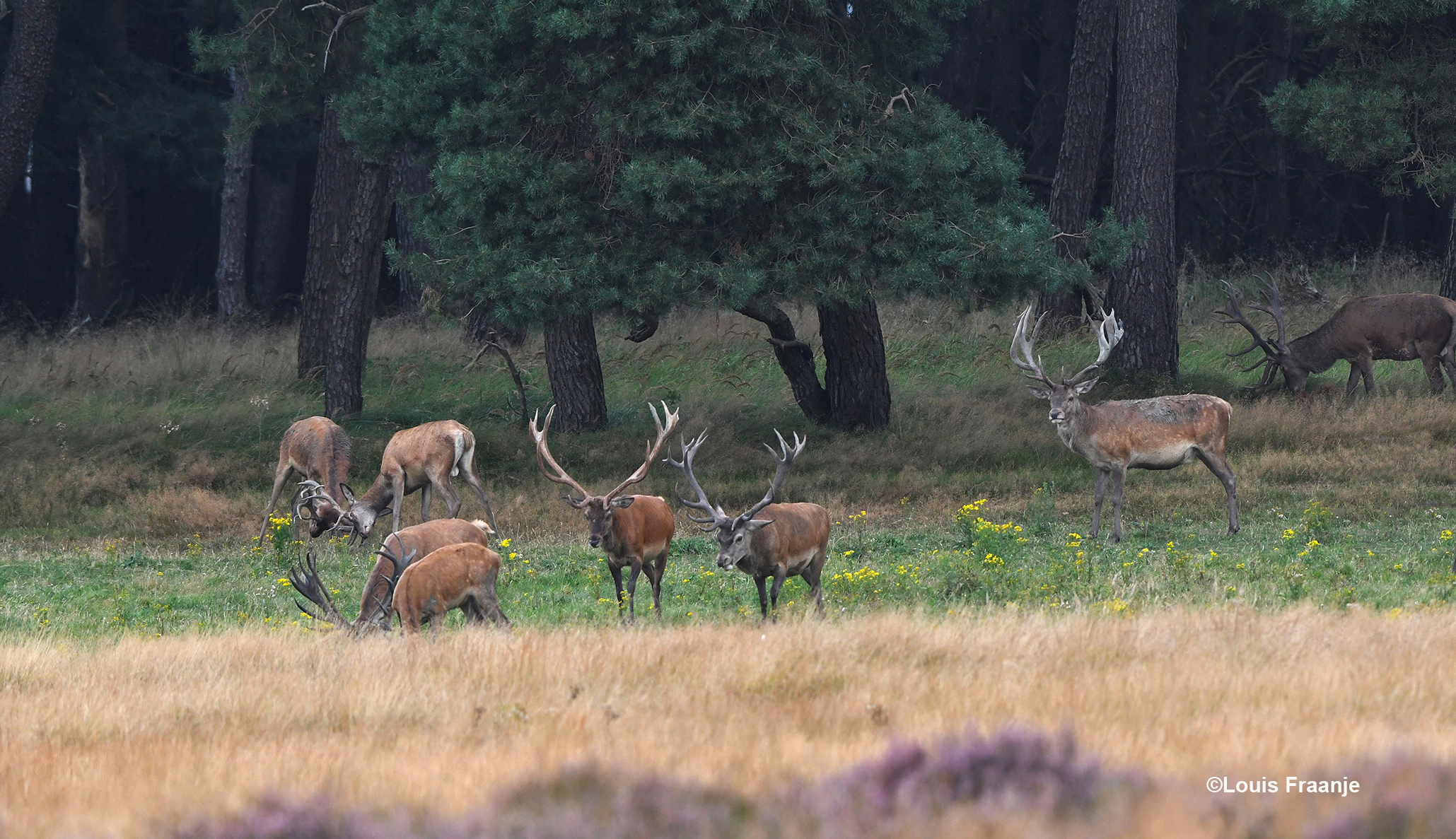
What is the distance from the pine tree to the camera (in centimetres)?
1547

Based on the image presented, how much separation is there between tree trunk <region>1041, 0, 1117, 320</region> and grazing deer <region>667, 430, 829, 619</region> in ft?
42.2

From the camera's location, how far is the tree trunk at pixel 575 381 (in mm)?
18438

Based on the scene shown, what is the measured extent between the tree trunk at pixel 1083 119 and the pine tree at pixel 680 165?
575 centimetres

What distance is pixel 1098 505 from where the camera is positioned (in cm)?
1396

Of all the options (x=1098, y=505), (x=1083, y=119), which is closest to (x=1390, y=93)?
(x=1083, y=119)

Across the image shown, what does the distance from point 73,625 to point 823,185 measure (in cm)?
879

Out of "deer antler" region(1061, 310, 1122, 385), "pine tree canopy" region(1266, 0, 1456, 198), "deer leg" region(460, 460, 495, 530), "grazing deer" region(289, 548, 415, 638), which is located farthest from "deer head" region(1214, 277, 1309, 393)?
"grazing deer" region(289, 548, 415, 638)

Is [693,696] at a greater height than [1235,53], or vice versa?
[1235,53]

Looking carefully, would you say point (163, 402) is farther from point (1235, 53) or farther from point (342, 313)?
point (1235, 53)

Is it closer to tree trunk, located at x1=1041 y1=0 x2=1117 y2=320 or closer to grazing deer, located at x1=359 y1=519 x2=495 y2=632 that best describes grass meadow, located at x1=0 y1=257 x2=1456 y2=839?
grazing deer, located at x1=359 y1=519 x2=495 y2=632

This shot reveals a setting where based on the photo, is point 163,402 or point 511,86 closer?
point 511,86

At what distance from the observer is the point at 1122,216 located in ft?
65.3

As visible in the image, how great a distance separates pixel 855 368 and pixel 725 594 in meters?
7.44

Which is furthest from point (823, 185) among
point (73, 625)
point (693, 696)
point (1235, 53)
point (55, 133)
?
point (1235, 53)
